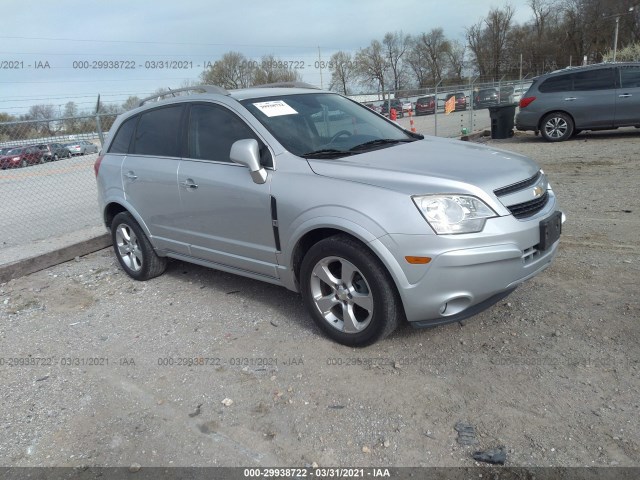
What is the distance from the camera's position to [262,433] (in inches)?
110

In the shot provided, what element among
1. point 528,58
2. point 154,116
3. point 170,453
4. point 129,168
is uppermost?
point 528,58

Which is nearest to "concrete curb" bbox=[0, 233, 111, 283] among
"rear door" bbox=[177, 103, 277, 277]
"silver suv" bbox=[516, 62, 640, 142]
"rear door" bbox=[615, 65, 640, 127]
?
"rear door" bbox=[177, 103, 277, 277]

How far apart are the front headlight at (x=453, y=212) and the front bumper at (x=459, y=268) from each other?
0.05 m

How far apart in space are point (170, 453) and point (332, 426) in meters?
0.87

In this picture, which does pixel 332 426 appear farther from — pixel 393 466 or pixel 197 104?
pixel 197 104

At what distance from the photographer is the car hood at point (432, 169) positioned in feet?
10.3

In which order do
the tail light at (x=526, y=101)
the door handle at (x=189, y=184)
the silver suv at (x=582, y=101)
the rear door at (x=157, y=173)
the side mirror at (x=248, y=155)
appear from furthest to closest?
the tail light at (x=526, y=101), the silver suv at (x=582, y=101), the rear door at (x=157, y=173), the door handle at (x=189, y=184), the side mirror at (x=248, y=155)

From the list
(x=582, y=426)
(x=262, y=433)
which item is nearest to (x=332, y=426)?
(x=262, y=433)

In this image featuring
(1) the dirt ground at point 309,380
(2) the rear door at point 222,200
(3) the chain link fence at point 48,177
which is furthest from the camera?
(3) the chain link fence at point 48,177

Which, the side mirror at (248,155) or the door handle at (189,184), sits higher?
the side mirror at (248,155)

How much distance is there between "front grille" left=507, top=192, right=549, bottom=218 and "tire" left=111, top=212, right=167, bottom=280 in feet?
11.4

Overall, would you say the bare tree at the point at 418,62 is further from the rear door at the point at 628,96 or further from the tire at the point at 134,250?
the tire at the point at 134,250

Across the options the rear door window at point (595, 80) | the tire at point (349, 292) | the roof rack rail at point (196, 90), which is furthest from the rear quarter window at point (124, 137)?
the rear door window at point (595, 80)

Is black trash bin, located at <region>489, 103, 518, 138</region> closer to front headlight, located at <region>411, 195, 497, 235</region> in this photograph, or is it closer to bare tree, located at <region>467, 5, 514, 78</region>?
front headlight, located at <region>411, 195, 497, 235</region>
